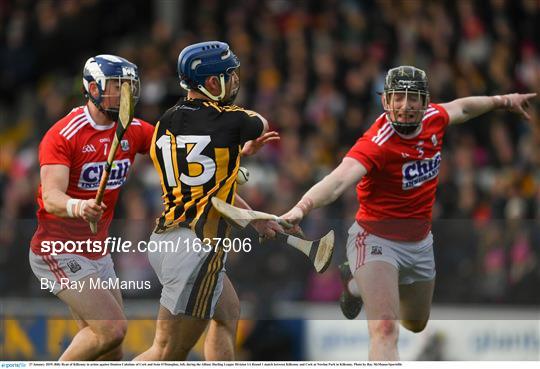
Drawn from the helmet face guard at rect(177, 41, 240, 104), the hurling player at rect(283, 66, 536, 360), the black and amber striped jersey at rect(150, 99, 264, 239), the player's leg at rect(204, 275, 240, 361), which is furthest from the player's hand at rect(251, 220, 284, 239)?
the helmet face guard at rect(177, 41, 240, 104)

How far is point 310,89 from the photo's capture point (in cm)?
1416

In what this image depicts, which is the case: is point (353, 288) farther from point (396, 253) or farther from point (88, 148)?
point (88, 148)

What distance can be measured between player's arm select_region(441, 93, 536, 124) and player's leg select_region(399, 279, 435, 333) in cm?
103

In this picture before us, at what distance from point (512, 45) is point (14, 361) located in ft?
23.1

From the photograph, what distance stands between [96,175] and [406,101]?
1862 millimetres

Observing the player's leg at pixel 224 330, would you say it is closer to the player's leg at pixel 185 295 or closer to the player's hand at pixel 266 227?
the player's leg at pixel 185 295

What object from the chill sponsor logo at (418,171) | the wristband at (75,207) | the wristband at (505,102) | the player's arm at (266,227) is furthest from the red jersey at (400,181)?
the wristband at (75,207)

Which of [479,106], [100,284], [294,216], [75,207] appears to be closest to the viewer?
[294,216]

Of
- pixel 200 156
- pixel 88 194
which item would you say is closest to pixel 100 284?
pixel 88 194

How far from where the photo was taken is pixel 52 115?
14453 mm

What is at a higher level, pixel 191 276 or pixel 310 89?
pixel 310 89

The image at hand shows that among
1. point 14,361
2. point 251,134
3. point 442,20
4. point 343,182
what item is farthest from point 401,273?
point 442,20

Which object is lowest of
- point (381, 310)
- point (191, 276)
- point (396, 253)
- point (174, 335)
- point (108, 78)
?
point (174, 335)

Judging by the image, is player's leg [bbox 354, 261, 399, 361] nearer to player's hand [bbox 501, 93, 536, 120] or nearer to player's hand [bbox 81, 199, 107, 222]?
player's hand [bbox 501, 93, 536, 120]
